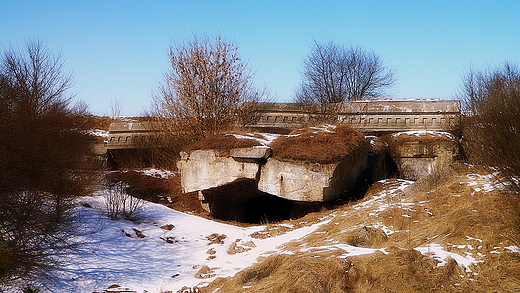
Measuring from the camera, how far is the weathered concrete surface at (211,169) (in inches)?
505

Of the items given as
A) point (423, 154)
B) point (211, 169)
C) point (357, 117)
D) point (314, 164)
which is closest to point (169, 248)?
point (211, 169)

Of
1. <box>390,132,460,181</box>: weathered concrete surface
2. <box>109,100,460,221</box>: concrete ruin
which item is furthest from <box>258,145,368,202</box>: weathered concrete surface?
<box>390,132,460,181</box>: weathered concrete surface

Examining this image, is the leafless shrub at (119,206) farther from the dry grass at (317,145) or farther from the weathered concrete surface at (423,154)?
the weathered concrete surface at (423,154)

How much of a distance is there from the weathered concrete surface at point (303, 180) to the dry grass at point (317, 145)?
15cm

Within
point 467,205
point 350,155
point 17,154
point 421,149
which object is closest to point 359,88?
point 421,149

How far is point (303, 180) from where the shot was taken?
40.6 feet

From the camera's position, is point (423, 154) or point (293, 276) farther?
point (423, 154)

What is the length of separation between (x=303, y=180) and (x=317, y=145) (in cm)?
95

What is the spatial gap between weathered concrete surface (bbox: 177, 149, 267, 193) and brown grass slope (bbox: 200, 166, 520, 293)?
9.97ft

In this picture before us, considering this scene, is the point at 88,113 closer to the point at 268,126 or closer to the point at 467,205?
the point at 268,126

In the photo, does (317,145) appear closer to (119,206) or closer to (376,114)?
(119,206)

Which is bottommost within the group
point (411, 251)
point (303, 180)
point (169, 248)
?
point (169, 248)

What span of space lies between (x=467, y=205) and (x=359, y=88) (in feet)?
65.0

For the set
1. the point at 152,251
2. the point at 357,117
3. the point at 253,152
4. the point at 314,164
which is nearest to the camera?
the point at 152,251
